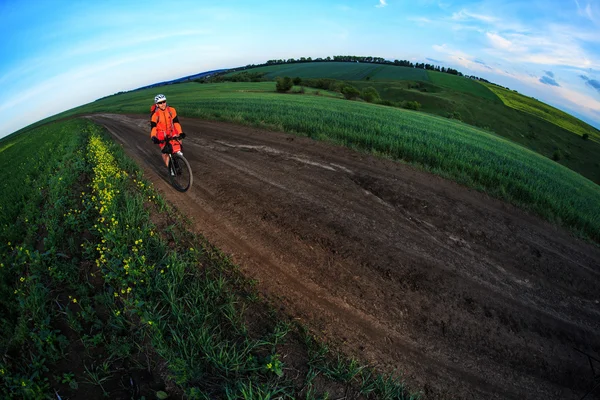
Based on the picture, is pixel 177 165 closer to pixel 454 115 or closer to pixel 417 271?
pixel 417 271

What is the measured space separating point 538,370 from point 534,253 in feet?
10.6

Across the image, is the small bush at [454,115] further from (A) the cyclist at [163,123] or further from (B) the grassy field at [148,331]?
(B) the grassy field at [148,331]

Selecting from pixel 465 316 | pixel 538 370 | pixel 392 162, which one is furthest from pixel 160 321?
pixel 392 162

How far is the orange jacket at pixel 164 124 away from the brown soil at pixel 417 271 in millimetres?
1454

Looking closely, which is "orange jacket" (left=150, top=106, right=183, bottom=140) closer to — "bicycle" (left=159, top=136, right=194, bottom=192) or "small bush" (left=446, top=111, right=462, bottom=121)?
"bicycle" (left=159, top=136, right=194, bottom=192)

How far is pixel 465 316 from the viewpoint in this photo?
3.92 m

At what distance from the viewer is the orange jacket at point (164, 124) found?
7242 mm

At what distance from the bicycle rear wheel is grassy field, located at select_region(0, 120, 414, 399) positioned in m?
2.32

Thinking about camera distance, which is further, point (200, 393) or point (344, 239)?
point (344, 239)

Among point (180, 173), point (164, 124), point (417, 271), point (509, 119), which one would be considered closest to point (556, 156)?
point (509, 119)

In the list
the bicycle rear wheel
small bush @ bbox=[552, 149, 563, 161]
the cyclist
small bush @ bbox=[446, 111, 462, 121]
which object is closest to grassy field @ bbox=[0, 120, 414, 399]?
the bicycle rear wheel

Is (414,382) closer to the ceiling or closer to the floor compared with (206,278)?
closer to the floor

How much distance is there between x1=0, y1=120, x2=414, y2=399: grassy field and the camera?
2.74 m

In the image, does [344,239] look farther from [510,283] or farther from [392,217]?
[510,283]
